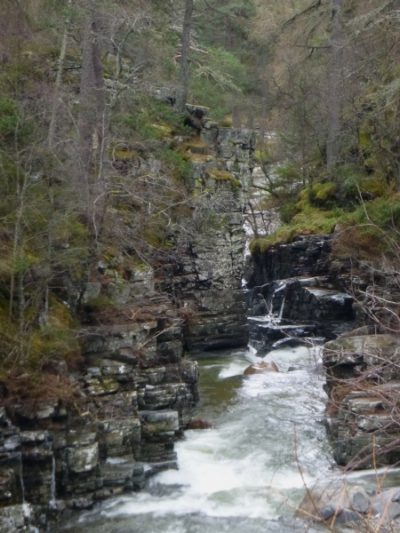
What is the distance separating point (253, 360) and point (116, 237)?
562cm

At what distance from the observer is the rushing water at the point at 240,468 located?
28.6ft

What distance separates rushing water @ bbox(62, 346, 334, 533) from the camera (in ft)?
28.6

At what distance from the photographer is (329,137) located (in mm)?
23172

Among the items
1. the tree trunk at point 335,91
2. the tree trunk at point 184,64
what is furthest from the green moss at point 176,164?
the tree trunk at point 335,91

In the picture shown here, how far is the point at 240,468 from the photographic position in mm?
10383

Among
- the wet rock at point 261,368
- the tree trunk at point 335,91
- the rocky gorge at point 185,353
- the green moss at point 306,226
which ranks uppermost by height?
the tree trunk at point 335,91

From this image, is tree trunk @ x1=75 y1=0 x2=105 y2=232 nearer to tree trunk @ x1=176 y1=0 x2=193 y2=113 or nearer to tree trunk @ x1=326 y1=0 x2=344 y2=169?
tree trunk @ x1=176 y1=0 x2=193 y2=113

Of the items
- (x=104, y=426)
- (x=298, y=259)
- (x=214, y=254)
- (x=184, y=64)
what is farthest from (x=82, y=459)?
(x=184, y=64)

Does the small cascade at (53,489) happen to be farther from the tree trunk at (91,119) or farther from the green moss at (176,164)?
the green moss at (176,164)

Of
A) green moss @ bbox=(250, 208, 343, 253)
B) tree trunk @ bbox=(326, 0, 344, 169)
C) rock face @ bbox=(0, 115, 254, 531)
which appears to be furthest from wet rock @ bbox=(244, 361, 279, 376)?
tree trunk @ bbox=(326, 0, 344, 169)

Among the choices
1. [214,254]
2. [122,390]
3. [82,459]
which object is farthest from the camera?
[214,254]

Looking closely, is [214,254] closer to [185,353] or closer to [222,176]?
[222,176]

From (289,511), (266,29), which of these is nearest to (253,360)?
(289,511)

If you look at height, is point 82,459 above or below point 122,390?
below
